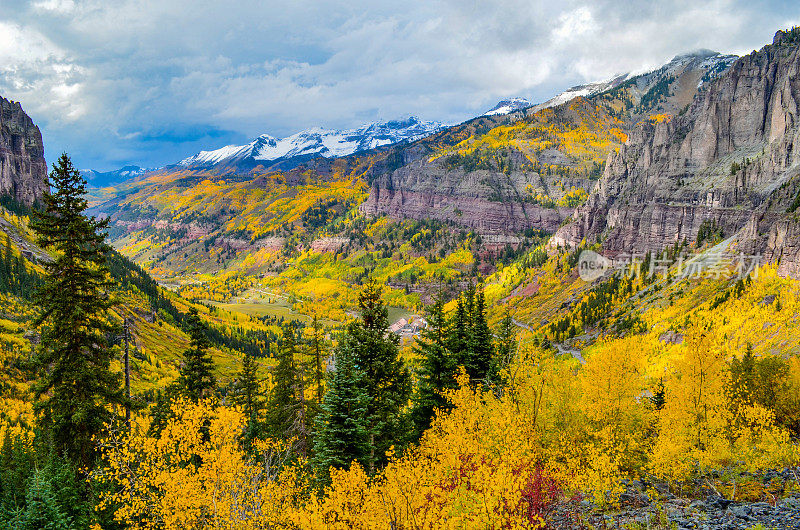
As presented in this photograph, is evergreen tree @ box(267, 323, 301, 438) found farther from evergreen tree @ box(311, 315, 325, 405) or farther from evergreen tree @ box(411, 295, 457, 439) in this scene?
evergreen tree @ box(411, 295, 457, 439)

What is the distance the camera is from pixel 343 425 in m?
30.2

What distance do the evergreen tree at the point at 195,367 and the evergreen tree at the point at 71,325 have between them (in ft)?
43.4

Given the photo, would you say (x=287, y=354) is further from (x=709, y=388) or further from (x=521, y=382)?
(x=709, y=388)

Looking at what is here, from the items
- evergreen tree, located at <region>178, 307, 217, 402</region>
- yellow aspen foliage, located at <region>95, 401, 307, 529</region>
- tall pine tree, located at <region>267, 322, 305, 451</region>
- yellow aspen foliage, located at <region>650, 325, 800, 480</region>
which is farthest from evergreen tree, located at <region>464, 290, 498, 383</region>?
evergreen tree, located at <region>178, 307, 217, 402</region>

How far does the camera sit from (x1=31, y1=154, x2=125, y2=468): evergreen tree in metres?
24.2

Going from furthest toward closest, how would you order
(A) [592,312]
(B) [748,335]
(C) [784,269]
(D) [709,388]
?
(A) [592,312] < (C) [784,269] < (B) [748,335] < (D) [709,388]

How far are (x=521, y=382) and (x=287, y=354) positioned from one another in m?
27.0

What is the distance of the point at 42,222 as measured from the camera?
23781 millimetres

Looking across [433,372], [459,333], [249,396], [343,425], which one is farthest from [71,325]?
[249,396]

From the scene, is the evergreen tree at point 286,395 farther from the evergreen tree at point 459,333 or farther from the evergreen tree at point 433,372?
the evergreen tree at point 459,333

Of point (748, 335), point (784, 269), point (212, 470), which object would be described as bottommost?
point (748, 335)

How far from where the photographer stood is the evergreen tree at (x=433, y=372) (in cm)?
3875

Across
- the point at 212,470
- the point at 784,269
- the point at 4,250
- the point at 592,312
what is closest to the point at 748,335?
the point at 784,269

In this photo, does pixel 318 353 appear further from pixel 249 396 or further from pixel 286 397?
pixel 249 396
